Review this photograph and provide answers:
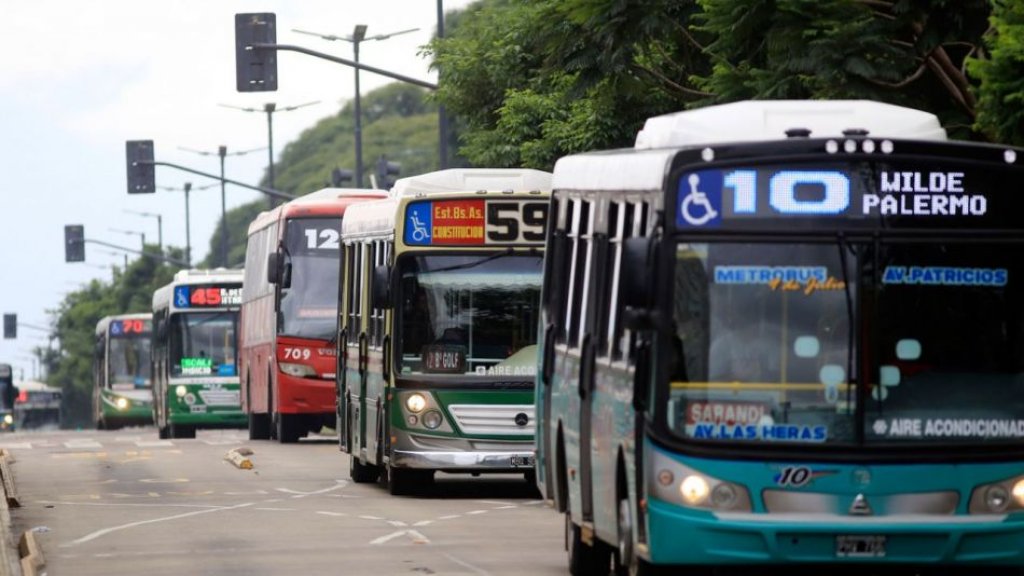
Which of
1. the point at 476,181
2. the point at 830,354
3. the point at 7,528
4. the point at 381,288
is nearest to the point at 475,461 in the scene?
the point at 381,288

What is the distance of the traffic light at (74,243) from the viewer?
279 feet

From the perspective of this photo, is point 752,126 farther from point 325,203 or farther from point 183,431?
point 183,431

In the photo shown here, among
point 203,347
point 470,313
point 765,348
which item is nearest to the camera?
A: point 765,348

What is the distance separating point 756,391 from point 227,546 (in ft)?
23.1

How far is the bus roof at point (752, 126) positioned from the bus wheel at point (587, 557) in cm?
238

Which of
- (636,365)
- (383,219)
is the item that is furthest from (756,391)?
(383,219)

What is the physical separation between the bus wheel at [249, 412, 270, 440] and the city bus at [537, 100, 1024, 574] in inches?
1179

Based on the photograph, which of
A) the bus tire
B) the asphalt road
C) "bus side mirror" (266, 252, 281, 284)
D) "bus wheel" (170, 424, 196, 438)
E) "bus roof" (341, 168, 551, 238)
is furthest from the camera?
"bus wheel" (170, 424, 196, 438)

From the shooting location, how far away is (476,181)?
24031 mm

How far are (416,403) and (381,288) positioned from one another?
1066 mm

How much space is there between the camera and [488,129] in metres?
42.2

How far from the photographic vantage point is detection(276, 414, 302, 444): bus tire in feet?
126

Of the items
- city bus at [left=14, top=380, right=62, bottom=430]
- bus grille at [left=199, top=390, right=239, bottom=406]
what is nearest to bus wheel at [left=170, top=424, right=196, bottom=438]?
bus grille at [left=199, top=390, right=239, bottom=406]

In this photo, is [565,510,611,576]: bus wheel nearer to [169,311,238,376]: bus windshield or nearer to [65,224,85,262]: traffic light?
[169,311,238,376]: bus windshield
